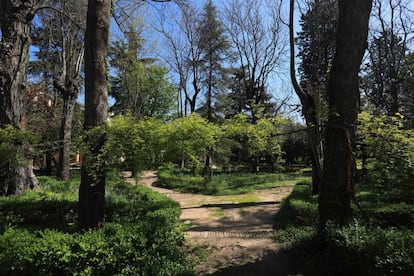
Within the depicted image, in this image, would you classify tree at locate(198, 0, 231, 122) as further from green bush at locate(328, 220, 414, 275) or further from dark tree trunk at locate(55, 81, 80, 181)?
green bush at locate(328, 220, 414, 275)

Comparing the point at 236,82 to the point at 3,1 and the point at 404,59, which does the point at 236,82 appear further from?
the point at 3,1

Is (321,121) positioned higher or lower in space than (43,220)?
higher

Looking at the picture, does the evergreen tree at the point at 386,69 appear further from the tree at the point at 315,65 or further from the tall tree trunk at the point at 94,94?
the tall tree trunk at the point at 94,94

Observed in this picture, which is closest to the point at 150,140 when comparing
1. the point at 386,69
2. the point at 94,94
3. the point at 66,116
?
the point at 94,94

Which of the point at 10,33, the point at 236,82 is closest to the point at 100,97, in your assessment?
the point at 10,33

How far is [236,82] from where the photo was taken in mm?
30719

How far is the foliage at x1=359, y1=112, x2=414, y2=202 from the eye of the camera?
407 cm

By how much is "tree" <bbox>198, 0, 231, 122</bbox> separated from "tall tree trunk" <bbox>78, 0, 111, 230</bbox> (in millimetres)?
15797

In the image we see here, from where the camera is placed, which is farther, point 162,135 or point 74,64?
point 74,64

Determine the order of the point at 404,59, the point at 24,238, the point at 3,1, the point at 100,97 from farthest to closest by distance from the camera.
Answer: the point at 404,59
the point at 3,1
the point at 100,97
the point at 24,238

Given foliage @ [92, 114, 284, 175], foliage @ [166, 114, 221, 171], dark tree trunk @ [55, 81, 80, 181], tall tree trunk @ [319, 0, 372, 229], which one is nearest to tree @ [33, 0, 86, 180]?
dark tree trunk @ [55, 81, 80, 181]

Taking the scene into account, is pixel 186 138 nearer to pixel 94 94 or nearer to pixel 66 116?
pixel 94 94

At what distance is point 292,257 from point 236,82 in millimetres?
27575

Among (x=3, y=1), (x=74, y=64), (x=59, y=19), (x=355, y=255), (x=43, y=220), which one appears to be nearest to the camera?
(x=355, y=255)
